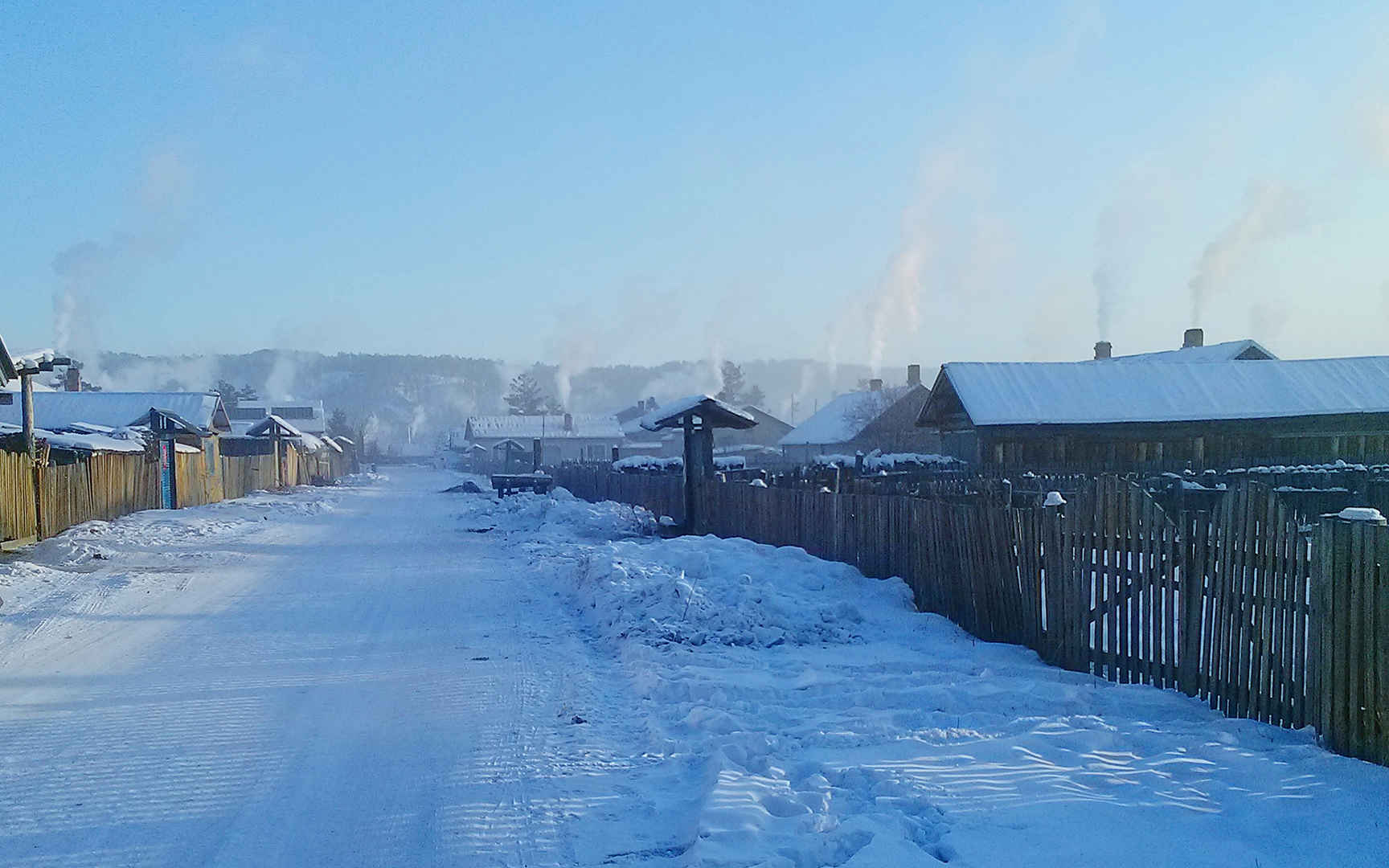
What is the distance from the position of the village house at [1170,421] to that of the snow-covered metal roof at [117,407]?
32.9 meters

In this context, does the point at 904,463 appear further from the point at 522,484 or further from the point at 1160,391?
the point at 522,484

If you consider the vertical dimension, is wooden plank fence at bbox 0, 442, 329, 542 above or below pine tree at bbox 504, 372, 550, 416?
below

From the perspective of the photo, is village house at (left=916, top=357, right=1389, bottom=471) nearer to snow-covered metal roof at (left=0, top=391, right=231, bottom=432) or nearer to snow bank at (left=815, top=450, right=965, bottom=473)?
snow bank at (left=815, top=450, right=965, bottom=473)

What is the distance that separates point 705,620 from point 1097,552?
387cm

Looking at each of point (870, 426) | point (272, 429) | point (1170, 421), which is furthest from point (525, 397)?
point (1170, 421)

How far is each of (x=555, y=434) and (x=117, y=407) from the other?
171 ft

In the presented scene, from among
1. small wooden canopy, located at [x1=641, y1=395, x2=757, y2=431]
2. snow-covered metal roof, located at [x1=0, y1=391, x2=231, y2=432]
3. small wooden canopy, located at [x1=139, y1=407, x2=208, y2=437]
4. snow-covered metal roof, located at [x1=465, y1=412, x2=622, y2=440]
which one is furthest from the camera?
snow-covered metal roof, located at [x1=465, y1=412, x2=622, y2=440]

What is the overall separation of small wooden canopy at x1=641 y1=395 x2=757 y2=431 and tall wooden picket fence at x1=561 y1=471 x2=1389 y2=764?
9.96 meters

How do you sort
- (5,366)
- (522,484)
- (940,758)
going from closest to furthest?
(940,758) < (5,366) < (522,484)

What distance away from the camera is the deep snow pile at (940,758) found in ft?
15.6

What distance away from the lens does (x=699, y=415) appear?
21984mm

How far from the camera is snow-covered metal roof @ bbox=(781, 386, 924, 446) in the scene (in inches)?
2430

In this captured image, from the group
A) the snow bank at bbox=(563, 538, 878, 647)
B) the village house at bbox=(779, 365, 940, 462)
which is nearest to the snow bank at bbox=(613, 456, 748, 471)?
the village house at bbox=(779, 365, 940, 462)

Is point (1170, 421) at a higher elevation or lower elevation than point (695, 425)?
lower
